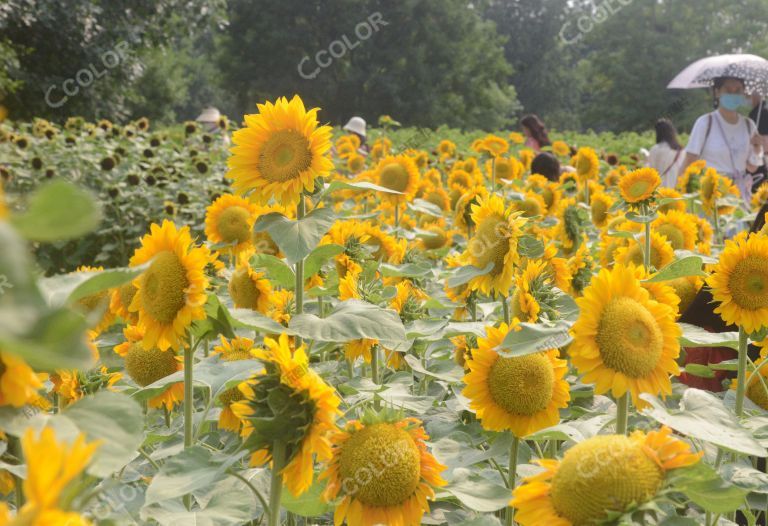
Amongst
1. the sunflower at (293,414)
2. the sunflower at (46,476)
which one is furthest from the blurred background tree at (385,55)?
the sunflower at (46,476)

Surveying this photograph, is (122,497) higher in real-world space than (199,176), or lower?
lower

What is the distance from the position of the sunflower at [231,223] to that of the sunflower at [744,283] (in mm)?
1160

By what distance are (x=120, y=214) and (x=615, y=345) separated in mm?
5154

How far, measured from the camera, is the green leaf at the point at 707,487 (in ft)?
2.54

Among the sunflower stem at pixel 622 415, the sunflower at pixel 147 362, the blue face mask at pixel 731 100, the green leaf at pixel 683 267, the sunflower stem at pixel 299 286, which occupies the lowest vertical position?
the sunflower stem at pixel 622 415

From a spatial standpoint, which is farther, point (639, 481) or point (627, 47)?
point (627, 47)

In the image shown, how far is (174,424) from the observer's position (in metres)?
1.47

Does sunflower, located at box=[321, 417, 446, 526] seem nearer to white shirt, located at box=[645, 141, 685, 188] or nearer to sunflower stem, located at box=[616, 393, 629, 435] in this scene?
sunflower stem, located at box=[616, 393, 629, 435]

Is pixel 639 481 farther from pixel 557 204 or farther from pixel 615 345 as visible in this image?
pixel 557 204

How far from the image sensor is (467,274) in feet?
4.96

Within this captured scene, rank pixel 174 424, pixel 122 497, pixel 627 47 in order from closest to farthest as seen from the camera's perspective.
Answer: pixel 122 497
pixel 174 424
pixel 627 47

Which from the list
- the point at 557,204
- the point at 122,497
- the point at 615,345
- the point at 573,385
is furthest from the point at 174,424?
the point at 557,204

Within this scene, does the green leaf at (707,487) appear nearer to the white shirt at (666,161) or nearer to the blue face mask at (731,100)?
the blue face mask at (731,100)

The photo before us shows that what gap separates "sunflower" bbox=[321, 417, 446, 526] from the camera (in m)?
0.90
